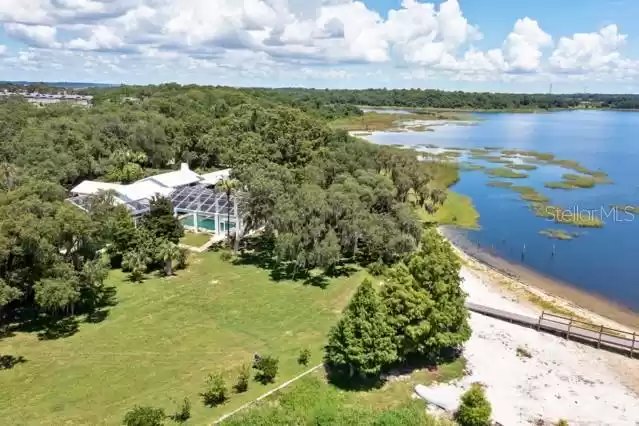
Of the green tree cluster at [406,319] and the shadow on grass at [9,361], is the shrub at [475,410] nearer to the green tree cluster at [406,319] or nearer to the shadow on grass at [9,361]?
the green tree cluster at [406,319]

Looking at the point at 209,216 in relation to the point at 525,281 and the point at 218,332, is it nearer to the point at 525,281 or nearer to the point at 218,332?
the point at 218,332

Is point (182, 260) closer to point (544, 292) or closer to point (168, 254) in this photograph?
point (168, 254)

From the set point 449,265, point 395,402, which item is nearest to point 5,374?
point 395,402

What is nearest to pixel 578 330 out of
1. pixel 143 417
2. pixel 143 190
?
pixel 143 417

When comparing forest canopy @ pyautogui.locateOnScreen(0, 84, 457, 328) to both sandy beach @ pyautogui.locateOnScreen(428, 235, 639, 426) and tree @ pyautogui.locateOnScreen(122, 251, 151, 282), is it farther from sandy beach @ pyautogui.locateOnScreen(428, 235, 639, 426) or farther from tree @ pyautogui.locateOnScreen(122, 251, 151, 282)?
sandy beach @ pyautogui.locateOnScreen(428, 235, 639, 426)

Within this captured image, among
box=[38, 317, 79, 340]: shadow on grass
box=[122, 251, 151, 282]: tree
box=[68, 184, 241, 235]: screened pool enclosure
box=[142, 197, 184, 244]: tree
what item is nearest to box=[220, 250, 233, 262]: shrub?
box=[142, 197, 184, 244]: tree

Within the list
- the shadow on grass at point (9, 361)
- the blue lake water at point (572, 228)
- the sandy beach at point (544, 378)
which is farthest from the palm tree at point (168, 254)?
the blue lake water at point (572, 228)
